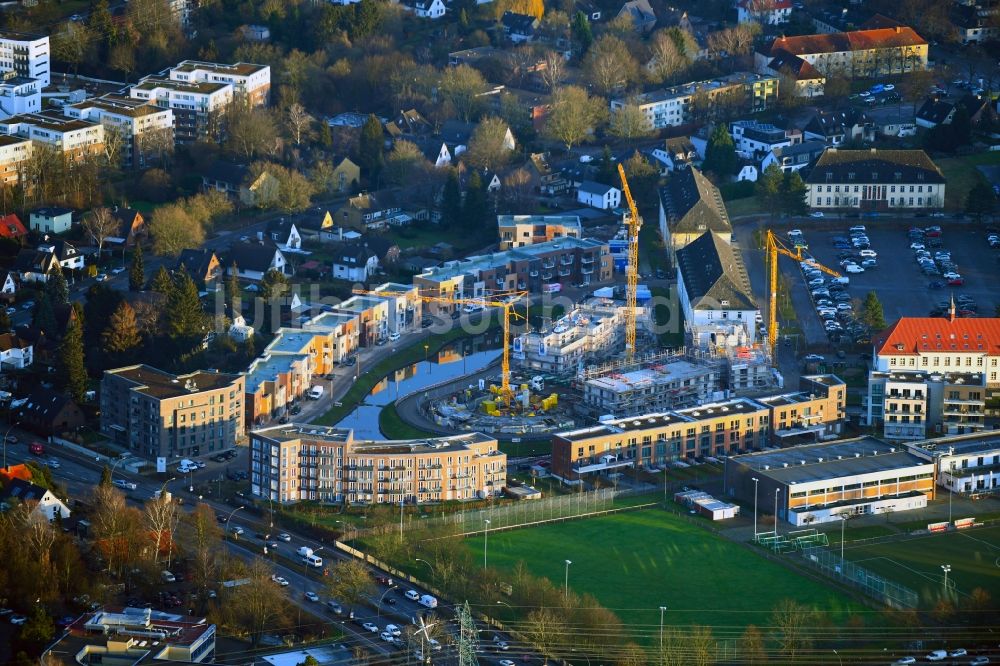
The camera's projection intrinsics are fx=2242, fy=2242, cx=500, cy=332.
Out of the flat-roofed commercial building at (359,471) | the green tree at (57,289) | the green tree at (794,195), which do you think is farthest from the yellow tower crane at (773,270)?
the green tree at (57,289)

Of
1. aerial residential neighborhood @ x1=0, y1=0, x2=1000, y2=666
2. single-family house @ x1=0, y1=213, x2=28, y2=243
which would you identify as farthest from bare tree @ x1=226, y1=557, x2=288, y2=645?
single-family house @ x1=0, y1=213, x2=28, y2=243

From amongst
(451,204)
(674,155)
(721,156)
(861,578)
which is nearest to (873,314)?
(861,578)

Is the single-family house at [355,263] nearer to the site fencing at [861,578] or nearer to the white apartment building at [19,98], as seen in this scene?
the white apartment building at [19,98]

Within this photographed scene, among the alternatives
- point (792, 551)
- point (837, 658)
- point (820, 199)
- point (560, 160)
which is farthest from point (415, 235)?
point (837, 658)

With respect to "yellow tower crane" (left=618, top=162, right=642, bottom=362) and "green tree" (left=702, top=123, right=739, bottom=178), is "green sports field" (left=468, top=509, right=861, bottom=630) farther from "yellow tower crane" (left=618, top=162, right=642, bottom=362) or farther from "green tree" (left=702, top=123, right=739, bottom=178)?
"green tree" (left=702, top=123, right=739, bottom=178)

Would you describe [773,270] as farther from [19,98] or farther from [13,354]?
[19,98]
